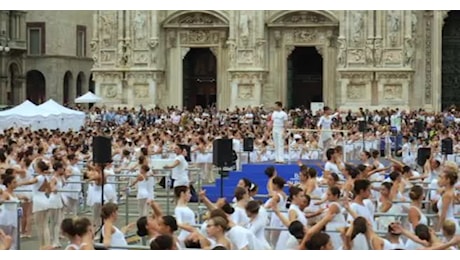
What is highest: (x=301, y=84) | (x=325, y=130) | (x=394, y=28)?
(x=394, y=28)

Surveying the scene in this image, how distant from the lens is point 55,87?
6612 cm

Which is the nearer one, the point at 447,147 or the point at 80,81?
the point at 447,147

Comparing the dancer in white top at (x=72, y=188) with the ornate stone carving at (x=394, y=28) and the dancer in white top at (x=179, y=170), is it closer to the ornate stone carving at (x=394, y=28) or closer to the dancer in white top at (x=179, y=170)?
the dancer in white top at (x=179, y=170)

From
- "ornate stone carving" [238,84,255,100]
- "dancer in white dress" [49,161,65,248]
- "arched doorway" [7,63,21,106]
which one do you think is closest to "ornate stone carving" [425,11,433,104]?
"ornate stone carving" [238,84,255,100]

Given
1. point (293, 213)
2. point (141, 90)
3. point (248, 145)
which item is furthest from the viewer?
point (141, 90)

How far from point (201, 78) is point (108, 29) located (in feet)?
18.6

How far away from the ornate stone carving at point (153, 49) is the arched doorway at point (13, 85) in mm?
18164

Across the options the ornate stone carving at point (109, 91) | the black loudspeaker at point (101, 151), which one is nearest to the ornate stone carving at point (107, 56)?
the ornate stone carving at point (109, 91)

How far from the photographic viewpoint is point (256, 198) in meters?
19.2

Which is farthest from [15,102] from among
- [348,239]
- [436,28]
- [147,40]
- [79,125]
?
[348,239]

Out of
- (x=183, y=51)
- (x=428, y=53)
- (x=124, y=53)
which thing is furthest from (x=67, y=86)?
(x=428, y=53)

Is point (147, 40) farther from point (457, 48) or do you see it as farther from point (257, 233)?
point (257, 233)

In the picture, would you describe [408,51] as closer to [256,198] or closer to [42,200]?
[256,198]

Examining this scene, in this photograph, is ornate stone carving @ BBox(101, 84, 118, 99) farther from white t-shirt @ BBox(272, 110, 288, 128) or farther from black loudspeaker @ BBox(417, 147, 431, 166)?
black loudspeaker @ BBox(417, 147, 431, 166)
